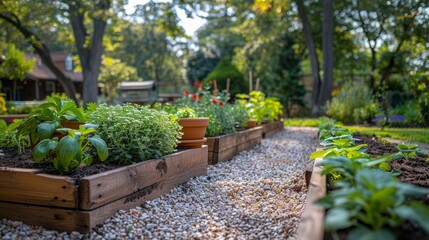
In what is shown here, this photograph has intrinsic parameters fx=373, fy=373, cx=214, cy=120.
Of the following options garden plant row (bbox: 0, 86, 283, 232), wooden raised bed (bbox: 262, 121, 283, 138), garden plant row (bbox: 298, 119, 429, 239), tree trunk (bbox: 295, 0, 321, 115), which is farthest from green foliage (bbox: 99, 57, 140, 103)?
garden plant row (bbox: 298, 119, 429, 239)

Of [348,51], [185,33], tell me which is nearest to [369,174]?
[185,33]

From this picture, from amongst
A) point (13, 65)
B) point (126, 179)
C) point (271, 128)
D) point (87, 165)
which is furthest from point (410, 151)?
point (13, 65)

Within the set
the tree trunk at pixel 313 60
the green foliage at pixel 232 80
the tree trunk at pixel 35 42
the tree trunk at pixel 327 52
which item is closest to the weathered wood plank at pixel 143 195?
the tree trunk at pixel 35 42

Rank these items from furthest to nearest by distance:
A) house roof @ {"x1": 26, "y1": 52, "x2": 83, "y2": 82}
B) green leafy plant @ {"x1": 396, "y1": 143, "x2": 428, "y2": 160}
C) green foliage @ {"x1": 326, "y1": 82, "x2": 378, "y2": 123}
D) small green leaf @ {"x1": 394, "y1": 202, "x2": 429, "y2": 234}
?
1. house roof @ {"x1": 26, "y1": 52, "x2": 83, "y2": 82}
2. green foliage @ {"x1": 326, "y1": 82, "x2": 378, "y2": 123}
3. green leafy plant @ {"x1": 396, "y1": 143, "x2": 428, "y2": 160}
4. small green leaf @ {"x1": 394, "y1": 202, "x2": 429, "y2": 234}

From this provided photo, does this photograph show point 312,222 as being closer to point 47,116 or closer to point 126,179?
point 126,179

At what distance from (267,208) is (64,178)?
1359 millimetres

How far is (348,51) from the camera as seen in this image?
1585 cm

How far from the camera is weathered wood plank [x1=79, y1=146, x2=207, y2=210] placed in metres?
2.01

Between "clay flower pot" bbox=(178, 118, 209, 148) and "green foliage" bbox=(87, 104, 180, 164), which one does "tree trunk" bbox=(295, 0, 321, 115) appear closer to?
"clay flower pot" bbox=(178, 118, 209, 148)

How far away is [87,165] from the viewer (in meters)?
2.44

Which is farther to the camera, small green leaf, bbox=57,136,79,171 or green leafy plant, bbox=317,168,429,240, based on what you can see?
small green leaf, bbox=57,136,79,171

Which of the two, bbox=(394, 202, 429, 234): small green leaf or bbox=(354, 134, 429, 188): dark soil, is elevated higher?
bbox=(394, 202, 429, 234): small green leaf

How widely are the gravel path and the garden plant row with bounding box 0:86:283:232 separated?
0.26ft

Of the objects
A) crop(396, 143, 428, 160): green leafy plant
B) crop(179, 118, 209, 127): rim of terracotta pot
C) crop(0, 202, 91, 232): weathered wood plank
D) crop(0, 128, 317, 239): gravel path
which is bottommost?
crop(0, 128, 317, 239): gravel path
